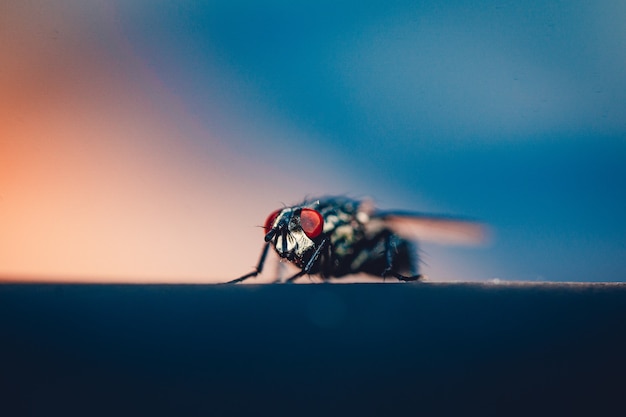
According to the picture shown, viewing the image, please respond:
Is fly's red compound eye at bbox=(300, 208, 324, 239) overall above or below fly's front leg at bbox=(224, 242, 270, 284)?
above

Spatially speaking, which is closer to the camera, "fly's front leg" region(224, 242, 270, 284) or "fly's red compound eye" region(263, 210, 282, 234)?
"fly's front leg" region(224, 242, 270, 284)

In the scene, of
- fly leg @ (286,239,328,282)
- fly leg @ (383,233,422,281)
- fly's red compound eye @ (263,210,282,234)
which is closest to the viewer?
fly leg @ (286,239,328,282)

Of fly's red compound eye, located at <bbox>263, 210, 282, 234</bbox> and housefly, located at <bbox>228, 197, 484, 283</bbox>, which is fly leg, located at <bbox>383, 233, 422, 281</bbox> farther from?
fly's red compound eye, located at <bbox>263, 210, 282, 234</bbox>

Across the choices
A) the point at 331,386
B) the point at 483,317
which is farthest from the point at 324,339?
the point at 483,317

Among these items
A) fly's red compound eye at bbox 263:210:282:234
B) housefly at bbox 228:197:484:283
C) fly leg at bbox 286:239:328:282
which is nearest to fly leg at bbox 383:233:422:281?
housefly at bbox 228:197:484:283

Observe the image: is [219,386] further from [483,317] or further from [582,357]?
[582,357]

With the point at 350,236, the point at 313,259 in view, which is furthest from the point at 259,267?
the point at 350,236

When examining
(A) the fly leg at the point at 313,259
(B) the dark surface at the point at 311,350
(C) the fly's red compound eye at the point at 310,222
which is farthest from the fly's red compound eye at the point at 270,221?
(B) the dark surface at the point at 311,350
